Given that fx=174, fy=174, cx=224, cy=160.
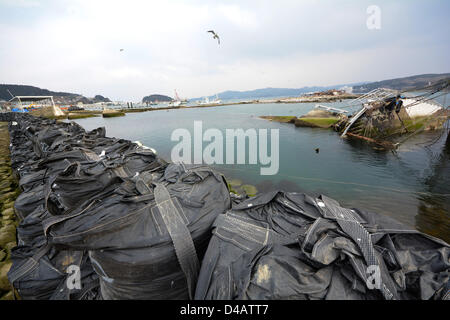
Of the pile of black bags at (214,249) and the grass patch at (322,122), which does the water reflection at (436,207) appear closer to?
the pile of black bags at (214,249)

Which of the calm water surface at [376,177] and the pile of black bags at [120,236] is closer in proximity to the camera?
the pile of black bags at [120,236]

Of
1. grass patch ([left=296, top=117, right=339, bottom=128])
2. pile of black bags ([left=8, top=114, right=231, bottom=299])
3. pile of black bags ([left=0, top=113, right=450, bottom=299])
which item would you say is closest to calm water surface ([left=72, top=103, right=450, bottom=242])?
pile of black bags ([left=0, top=113, right=450, bottom=299])

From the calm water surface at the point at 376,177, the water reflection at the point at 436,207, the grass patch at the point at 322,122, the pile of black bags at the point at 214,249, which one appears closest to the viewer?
the pile of black bags at the point at 214,249

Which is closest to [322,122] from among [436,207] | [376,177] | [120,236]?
[376,177]

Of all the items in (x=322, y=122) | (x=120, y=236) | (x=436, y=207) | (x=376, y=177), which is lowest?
(x=436, y=207)

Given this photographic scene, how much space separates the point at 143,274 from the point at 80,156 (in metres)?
3.14

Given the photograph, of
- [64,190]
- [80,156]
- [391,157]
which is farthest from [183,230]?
[391,157]

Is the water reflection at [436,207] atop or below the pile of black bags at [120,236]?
below

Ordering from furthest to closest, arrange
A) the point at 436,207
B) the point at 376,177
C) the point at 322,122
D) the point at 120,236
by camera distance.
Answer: the point at 322,122 → the point at 376,177 → the point at 436,207 → the point at 120,236

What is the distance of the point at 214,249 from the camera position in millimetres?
1416

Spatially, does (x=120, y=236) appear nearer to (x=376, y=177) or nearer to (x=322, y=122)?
(x=376, y=177)

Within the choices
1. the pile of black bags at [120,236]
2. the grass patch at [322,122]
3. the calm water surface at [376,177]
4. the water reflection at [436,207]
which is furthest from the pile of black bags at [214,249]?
the grass patch at [322,122]

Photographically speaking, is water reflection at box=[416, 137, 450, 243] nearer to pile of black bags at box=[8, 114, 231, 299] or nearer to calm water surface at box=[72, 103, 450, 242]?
calm water surface at box=[72, 103, 450, 242]

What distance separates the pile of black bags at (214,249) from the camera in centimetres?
110
